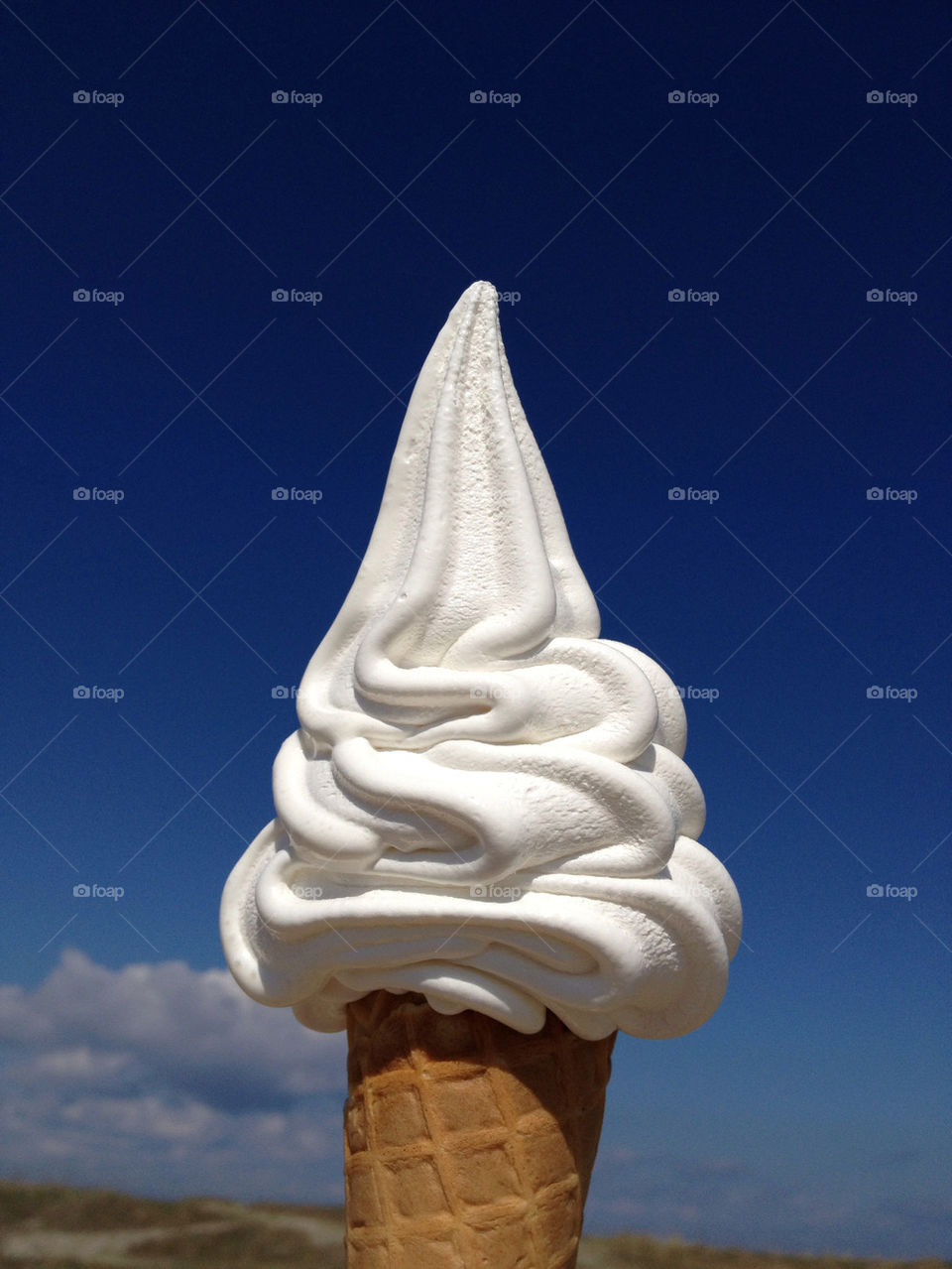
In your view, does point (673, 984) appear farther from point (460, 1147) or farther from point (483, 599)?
point (483, 599)

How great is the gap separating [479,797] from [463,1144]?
97 centimetres

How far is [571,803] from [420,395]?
1.66 meters

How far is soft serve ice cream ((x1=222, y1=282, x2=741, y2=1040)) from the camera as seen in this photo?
2924mm

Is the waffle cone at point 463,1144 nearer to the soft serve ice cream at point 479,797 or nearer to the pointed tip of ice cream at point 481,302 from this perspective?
the soft serve ice cream at point 479,797

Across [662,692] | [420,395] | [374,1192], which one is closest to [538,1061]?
[374,1192]

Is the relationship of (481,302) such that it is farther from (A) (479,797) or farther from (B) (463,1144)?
(B) (463,1144)

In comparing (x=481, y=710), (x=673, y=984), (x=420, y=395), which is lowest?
(x=673, y=984)

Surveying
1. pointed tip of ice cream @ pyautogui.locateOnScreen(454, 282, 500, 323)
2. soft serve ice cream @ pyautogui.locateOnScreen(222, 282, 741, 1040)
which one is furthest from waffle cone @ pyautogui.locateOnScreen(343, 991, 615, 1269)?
pointed tip of ice cream @ pyautogui.locateOnScreen(454, 282, 500, 323)

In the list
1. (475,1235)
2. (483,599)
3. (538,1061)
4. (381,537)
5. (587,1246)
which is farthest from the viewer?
(587,1246)

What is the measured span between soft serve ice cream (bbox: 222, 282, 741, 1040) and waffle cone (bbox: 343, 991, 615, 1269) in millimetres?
122

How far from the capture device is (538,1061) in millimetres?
3043

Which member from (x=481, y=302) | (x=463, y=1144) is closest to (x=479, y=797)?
(x=463, y=1144)

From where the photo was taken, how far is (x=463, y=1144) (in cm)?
290

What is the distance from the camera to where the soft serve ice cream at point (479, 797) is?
115 inches
